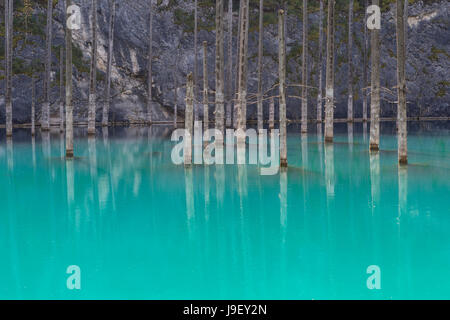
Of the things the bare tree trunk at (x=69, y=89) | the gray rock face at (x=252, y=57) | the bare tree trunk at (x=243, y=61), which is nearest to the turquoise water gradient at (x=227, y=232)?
the bare tree trunk at (x=69, y=89)

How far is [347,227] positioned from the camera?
1162 cm

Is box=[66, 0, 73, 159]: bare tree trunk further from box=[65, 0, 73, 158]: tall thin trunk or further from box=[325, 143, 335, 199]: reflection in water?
box=[325, 143, 335, 199]: reflection in water

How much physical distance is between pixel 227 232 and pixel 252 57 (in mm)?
58019

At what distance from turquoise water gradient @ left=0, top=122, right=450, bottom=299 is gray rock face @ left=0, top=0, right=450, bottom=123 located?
4642cm

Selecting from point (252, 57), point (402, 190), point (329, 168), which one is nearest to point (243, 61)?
point (329, 168)

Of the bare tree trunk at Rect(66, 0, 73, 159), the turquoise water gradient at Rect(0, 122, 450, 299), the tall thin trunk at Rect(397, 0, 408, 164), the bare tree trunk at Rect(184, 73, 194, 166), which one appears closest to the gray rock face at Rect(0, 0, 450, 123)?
Answer: the bare tree trunk at Rect(66, 0, 73, 159)

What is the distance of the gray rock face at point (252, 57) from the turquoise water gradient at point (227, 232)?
46421 mm

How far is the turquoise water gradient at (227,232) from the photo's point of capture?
8.09 m

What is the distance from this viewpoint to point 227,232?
37.3 ft

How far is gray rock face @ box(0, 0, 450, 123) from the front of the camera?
66938 millimetres
